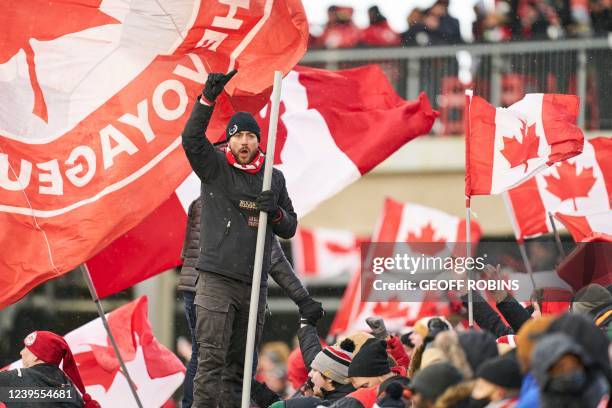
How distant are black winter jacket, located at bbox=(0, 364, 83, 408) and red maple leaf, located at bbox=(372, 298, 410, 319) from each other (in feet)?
16.0

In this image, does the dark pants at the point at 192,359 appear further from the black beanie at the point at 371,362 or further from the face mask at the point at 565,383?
the face mask at the point at 565,383

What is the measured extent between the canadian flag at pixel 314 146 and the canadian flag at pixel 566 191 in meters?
1.28

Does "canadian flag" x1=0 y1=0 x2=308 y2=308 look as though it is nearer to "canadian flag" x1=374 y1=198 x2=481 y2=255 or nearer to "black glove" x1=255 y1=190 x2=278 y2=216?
"black glove" x1=255 y1=190 x2=278 y2=216

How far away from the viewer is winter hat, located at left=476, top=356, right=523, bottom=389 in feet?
23.3

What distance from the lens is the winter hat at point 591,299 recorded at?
9867mm

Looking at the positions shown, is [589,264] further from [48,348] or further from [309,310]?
[48,348]

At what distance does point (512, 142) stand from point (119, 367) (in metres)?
3.10

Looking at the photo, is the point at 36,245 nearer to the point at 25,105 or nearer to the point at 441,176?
the point at 25,105

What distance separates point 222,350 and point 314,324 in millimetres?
994

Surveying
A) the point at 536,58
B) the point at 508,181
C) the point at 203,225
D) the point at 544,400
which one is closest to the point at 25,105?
the point at 203,225

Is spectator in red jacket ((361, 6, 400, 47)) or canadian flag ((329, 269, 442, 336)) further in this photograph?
spectator in red jacket ((361, 6, 400, 47))

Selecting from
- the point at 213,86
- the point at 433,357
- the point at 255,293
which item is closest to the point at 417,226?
the point at 255,293

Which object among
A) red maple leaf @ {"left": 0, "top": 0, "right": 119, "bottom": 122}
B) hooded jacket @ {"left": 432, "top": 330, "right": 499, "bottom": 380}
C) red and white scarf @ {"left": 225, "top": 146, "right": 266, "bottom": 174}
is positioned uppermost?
red maple leaf @ {"left": 0, "top": 0, "right": 119, "bottom": 122}

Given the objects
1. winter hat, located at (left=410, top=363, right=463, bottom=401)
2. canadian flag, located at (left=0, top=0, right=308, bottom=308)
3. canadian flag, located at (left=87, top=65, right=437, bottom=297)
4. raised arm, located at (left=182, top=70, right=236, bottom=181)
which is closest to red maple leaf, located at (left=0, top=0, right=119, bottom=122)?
canadian flag, located at (left=0, top=0, right=308, bottom=308)
